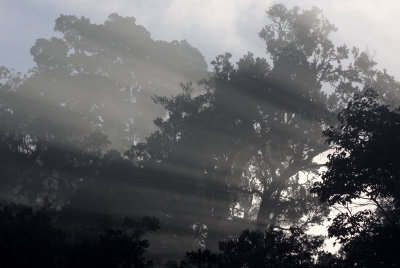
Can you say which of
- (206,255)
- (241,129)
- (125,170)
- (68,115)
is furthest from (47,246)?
(68,115)

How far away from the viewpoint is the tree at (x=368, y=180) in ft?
50.8

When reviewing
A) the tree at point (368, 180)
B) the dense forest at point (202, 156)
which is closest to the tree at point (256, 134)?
the dense forest at point (202, 156)

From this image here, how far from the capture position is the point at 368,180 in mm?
16469

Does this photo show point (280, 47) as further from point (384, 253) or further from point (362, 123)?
point (384, 253)

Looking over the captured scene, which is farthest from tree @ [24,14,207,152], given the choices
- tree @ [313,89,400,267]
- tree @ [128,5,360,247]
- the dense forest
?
tree @ [313,89,400,267]

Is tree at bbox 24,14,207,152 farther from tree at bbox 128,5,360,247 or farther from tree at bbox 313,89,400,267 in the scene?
tree at bbox 313,89,400,267

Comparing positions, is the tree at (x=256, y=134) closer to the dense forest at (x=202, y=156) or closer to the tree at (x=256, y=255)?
the dense forest at (x=202, y=156)

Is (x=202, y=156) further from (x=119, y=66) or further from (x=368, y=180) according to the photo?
(x=119, y=66)

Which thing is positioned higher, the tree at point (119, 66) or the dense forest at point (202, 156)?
the tree at point (119, 66)

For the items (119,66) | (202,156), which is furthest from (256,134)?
(119,66)

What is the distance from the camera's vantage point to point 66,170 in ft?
100

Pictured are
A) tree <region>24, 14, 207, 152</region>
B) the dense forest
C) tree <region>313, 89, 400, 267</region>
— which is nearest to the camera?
tree <region>313, 89, 400, 267</region>

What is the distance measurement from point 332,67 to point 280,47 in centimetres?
420

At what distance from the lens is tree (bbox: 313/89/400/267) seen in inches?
610
